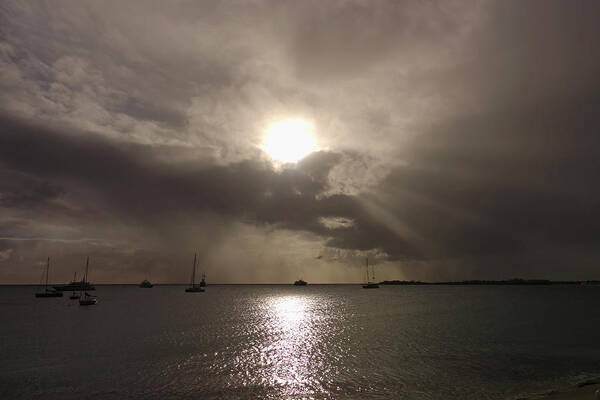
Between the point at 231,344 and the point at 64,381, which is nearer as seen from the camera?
the point at 64,381

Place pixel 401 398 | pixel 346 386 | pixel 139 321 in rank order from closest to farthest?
pixel 401 398, pixel 346 386, pixel 139 321

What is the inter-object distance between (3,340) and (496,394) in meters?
79.9

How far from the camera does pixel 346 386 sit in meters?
35.6

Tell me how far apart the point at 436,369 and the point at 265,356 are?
23284 mm

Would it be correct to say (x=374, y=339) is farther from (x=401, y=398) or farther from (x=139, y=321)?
(x=139, y=321)

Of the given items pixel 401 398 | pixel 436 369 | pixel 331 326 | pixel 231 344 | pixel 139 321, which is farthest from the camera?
pixel 139 321

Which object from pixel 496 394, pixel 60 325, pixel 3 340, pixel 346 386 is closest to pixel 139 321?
pixel 60 325

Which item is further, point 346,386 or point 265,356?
point 265,356

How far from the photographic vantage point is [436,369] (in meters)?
41.4

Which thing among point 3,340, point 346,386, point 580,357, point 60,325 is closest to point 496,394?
point 346,386

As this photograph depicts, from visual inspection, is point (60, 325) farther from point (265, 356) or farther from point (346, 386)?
point (346, 386)

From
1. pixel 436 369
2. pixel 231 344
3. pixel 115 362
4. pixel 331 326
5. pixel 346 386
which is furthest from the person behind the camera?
pixel 331 326

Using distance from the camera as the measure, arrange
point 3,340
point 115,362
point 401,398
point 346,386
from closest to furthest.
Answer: point 401,398 < point 346,386 < point 115,362 < point 3,340

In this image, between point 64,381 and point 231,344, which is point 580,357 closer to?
point 231,344
